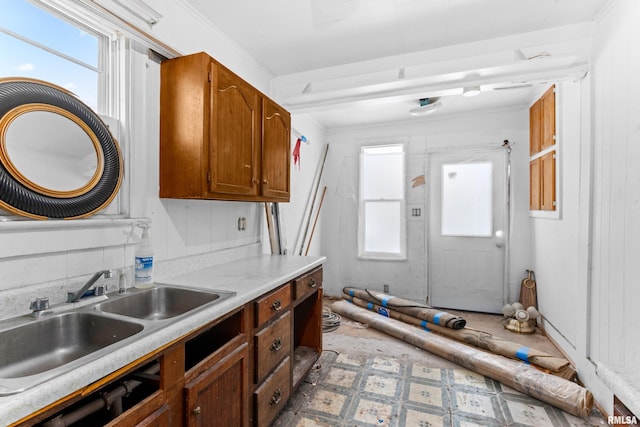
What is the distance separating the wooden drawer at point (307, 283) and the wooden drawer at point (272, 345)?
0.57 ft

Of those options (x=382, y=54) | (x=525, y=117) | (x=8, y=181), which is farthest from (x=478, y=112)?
(x=8, y=181)

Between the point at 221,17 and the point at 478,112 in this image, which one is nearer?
the point at 221,17

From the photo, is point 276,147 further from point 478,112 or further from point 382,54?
point 478,112

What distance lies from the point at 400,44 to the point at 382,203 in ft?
7.28

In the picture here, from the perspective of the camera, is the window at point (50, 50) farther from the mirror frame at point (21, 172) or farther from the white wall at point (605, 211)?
the white wall at point (605, 211)

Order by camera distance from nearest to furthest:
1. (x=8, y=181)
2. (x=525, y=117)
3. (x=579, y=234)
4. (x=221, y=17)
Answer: (x=8, y=181)
(x=221, y=17)
(x=579, y=234)
(x=525, y=117)

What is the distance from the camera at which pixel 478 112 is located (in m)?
3.72

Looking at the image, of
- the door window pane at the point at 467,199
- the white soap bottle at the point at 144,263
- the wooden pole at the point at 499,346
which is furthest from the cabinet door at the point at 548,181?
the white soap bottle at the point at 144,263

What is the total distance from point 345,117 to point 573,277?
2.84 m

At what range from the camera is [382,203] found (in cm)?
420

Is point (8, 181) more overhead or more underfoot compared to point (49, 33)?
more underfoot

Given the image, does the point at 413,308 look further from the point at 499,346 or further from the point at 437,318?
the point at 499,346

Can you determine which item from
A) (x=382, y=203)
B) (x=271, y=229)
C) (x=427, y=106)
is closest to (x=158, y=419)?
(x=271, y=229)

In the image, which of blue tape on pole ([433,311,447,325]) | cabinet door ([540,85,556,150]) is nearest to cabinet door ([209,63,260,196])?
blue tape on pole ([433,311,447,325])
